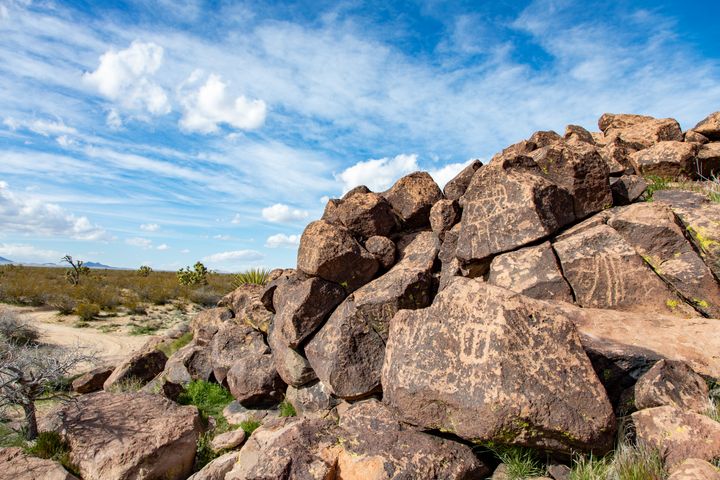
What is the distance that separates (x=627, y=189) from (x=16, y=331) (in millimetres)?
20581

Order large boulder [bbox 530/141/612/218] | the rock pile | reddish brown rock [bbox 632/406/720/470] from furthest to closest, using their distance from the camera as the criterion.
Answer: large boulder [bbox 530/141/612/218] < the rock pile < reddish brown rock [bbox 632/406/720/470]

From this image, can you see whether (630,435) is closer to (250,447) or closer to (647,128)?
(250,447)

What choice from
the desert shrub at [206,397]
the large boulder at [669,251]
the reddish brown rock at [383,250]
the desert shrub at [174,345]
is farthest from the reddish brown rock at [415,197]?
the desert shrub at [174,345]

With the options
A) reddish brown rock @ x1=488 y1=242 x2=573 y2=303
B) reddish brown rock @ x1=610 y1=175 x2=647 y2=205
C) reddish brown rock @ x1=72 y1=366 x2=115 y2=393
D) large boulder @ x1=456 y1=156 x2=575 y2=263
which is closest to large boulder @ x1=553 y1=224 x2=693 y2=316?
reddish brown rock @ x1=488 y1=242 x2=573 y2=303

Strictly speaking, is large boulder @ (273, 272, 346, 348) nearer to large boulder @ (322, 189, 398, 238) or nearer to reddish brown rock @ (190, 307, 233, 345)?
large boulder @ (322, 189, 398, 238)

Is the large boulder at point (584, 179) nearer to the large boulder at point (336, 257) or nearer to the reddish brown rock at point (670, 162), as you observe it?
the reddish brown rock at point (670, 162)

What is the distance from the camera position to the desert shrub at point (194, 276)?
1323 inches

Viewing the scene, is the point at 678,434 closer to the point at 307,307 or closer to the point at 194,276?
the point at 307,307

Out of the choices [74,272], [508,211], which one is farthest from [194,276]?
[508,211]

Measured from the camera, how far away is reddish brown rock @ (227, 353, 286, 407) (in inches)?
309

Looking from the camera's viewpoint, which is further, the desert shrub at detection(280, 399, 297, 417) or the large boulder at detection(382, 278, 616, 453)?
the desert shrub at detection(280, 399, 297, 417)

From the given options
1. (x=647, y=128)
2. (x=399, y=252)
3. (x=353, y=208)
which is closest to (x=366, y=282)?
(x=399, y=252)

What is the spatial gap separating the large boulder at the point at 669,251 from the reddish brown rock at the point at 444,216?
2.24m

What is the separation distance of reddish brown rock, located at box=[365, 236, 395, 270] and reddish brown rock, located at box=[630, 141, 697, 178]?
4875mm
